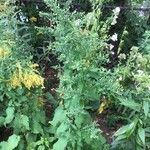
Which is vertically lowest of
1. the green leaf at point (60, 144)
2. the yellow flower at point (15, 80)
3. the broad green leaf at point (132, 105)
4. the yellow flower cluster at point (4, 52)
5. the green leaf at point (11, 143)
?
the green leaf at point (11, 143)

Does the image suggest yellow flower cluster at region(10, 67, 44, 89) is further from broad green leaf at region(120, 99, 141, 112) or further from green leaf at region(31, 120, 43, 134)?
broad green leaf at region(120, 99, 141, 112)

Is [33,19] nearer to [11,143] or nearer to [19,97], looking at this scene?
[19,97]

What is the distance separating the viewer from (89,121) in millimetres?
4266

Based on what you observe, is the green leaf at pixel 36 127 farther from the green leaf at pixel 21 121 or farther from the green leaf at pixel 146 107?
the green leaf at pixel 146 107

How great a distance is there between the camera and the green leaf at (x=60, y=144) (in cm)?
406

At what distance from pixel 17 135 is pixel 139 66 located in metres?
1.26

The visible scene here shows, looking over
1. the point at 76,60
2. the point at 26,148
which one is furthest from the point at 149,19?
the point at 26,148

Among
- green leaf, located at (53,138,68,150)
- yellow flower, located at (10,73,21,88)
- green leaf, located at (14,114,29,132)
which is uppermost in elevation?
yellow flower, located at (10,73,21,88)

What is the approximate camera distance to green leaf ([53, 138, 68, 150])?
4059 mm


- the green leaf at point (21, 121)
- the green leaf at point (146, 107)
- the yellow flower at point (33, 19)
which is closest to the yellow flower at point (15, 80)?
the green leaf at point (21, 121)

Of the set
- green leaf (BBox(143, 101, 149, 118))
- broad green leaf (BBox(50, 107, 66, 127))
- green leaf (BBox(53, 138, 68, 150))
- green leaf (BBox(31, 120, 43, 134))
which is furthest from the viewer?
green leaf (BBox(31, 120, 43, 134))

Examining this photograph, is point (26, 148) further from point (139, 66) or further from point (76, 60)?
point (139, 66)

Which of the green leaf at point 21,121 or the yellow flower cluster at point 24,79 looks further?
the green leaf at point 21,121

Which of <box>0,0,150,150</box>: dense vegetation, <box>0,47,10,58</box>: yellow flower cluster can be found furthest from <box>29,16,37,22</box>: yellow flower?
<box>0,47,10,58</box>: yellow flower cluster
